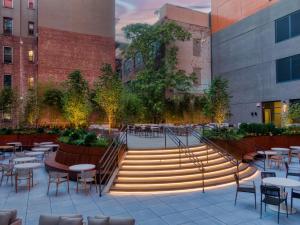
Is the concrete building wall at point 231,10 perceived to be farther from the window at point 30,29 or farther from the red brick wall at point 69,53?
the window at point 30,29

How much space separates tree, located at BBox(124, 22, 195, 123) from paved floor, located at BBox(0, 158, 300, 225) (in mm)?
15253

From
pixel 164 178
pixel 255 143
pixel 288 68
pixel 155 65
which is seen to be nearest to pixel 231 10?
pixel 288 68

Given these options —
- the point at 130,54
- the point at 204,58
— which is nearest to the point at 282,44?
the point at 204,58

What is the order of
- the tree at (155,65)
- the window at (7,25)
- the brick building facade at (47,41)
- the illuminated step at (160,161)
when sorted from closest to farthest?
the illuminated step at (160,161) < the tree at (155,65) < the brick building facade at (47,41) < the window at (7,25)

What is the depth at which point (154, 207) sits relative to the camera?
6.71 meters

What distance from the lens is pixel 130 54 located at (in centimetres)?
2477

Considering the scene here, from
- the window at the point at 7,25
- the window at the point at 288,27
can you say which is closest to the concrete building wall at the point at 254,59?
the window at the point at 288,27

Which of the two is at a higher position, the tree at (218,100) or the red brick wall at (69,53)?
the red brick wall at (69,53)

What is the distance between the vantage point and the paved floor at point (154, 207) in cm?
590

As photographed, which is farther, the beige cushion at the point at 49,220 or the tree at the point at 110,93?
the tree at the point at 110,93

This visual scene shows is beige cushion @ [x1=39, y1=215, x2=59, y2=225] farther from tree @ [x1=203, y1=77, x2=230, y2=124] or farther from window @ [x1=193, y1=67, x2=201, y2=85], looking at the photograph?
window @ [x1=193, y1=67, x2=201, y2=85]

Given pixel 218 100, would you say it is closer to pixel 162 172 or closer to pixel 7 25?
pixel 162 172

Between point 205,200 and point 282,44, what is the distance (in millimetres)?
18417

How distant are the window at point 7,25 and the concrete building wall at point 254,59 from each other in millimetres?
20544
